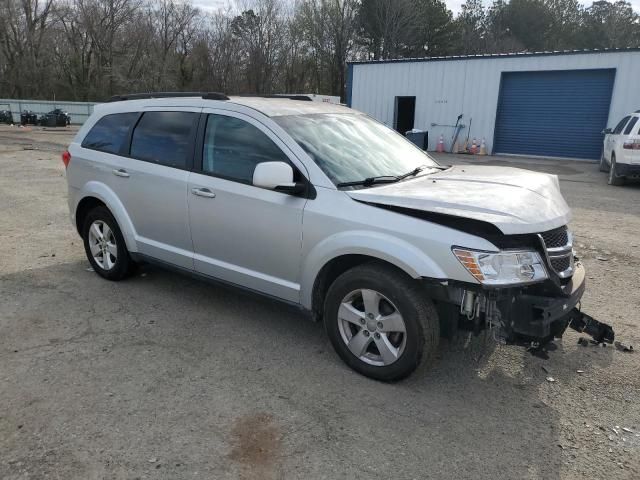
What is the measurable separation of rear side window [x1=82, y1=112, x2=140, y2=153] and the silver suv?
23 mm

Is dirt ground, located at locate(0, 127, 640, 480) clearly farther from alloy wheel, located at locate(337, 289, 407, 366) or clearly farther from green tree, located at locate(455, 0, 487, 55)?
green tree, located at locate(455, 0, 487, 55)

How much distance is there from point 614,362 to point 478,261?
5.49ft

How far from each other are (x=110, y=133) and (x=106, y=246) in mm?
1120

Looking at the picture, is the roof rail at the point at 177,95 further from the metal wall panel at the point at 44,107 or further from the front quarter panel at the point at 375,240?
the metal wall panel at the point at 44,107

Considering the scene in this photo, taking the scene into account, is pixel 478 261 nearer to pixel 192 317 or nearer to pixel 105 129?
pixel 192 317

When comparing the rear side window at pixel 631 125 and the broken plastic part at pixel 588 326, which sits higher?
the rear side window at pixel 631 125

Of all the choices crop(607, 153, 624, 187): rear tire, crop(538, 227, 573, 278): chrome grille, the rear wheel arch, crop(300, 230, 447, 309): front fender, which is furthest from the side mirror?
crop(607, 153, 624, 187): rear tire

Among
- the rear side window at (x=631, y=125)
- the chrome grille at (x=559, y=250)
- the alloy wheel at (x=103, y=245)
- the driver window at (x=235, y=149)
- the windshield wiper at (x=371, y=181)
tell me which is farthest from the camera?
the rear side window at (x=631, y=125)

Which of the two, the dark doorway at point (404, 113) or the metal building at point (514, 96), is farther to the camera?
the dark doorway at point (404, 113)

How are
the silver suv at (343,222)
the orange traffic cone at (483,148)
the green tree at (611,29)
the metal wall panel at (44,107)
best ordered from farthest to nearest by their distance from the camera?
the green tree at (611,29) → the metal wall panel at (44,107) → the orange traffic cone at (483,148) → the silver suv at (343,222)

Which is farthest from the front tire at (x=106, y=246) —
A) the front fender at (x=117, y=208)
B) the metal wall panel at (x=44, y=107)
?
the metal wall panel at (x=44, y=107)

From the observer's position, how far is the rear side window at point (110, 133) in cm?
507

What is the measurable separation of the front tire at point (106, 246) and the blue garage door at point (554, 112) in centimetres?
1914

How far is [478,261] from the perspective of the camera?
2.99 m
